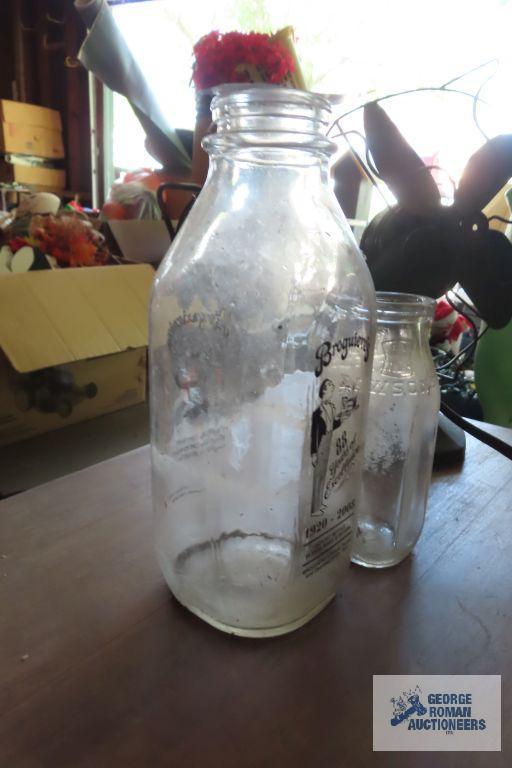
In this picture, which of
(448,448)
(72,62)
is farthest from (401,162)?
(72,62)

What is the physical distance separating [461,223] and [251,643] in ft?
1.03

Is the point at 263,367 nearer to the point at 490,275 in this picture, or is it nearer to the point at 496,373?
the point at 490,275

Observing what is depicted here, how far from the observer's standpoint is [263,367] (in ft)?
1.00

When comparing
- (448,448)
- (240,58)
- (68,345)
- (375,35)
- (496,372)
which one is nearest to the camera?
(448,448)

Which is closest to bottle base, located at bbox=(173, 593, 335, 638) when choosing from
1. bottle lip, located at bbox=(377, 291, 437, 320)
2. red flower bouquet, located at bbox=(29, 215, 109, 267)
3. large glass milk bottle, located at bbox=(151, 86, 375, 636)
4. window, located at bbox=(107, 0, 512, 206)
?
large glass milk bottle, located at bbox=(151, 86, 375, 636)

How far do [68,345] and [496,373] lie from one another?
1.88 feet

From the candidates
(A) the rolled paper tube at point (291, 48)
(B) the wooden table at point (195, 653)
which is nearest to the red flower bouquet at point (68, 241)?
(A) the rolled paper tube at point (291, 48)

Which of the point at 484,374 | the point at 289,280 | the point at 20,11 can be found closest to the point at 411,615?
the point at 289,280

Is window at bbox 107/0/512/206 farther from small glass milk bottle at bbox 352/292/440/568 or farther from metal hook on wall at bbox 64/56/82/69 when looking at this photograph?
metal hook on wall at bbox 64/56/82/69

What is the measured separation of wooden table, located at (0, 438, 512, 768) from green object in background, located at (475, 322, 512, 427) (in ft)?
0.92

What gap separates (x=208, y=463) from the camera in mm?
314

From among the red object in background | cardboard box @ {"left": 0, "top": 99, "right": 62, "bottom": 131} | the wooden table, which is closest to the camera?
the wooden table

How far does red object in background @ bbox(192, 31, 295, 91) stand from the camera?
886 millimetres
